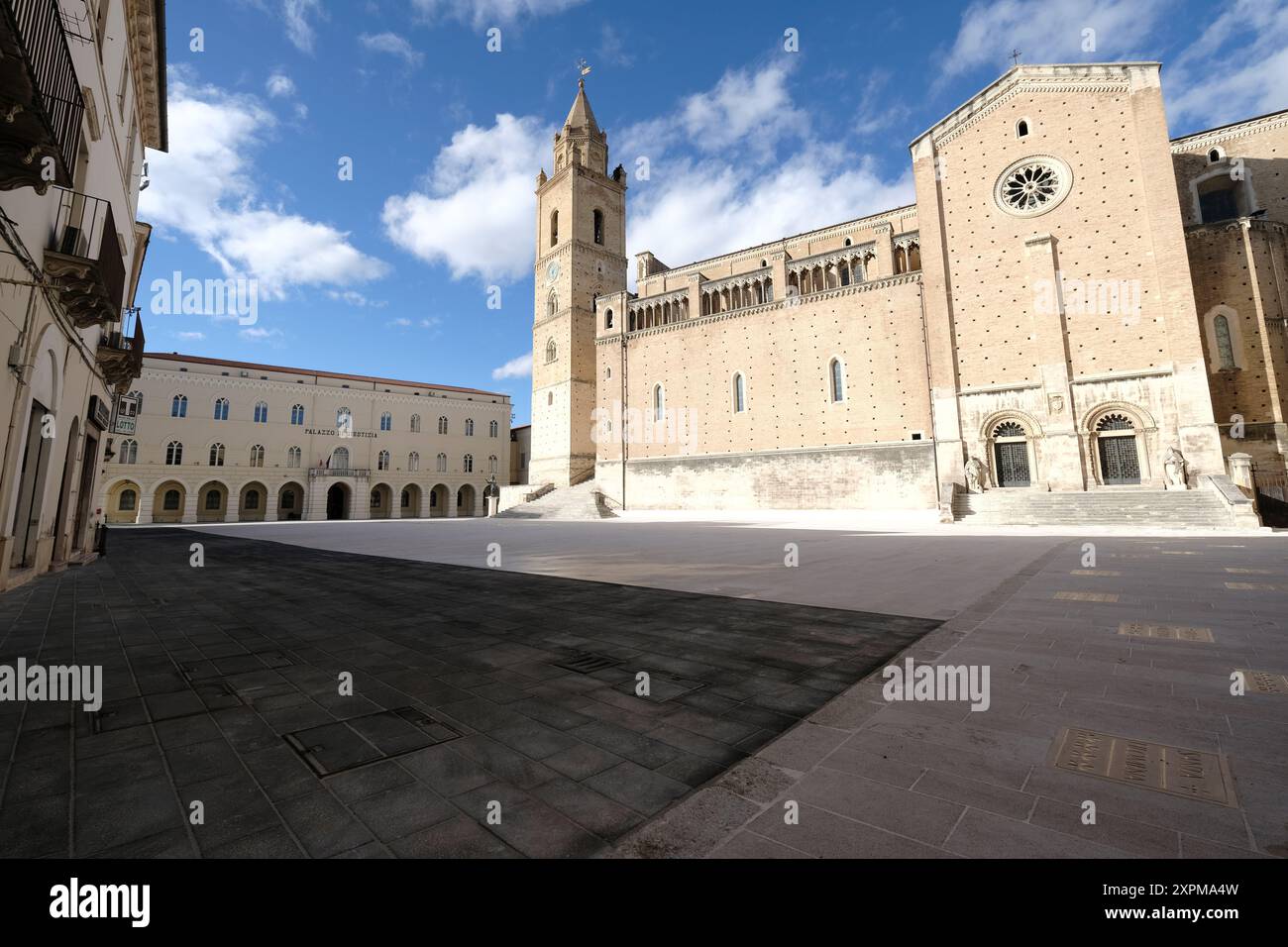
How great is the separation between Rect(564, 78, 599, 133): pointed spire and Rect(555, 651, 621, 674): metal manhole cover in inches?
1943

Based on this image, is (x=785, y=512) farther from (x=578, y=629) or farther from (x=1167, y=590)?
(x=578, y=629)

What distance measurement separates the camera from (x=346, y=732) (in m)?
2.72

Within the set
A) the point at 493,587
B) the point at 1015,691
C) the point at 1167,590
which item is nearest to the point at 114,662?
the point at 493,587

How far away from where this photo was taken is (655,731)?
2756 millimetres

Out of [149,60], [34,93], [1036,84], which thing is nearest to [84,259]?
[34,93]

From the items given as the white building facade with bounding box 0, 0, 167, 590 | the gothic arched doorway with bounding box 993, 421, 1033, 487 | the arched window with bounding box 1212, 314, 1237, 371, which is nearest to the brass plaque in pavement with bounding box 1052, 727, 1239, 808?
the white building facade with bounding box 0, 0, 167, 590

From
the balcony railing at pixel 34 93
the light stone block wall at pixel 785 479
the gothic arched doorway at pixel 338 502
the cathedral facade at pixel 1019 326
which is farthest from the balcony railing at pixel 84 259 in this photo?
the gothic arched doorway at pixel 338 502

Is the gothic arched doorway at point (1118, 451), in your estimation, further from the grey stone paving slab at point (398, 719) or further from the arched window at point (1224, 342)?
the grey stone paving slab at point (398, 719)

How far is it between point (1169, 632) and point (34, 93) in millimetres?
10820

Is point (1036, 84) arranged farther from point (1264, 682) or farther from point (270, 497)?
point (270, 497)

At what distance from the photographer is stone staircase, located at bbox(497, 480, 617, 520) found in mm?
35312

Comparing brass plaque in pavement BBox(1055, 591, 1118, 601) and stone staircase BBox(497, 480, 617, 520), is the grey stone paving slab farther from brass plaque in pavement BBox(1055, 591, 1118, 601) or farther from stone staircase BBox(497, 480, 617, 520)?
A: stone staircase BBox(497, 480, 617, 520)

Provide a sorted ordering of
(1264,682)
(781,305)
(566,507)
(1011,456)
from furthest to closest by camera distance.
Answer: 1. (566,507)
2. (781,305)
3. (1011,456)
4. (1264,682)
